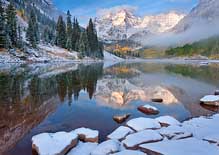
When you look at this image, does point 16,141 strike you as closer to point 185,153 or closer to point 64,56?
point 185,153

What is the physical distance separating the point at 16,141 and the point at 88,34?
4420 inches

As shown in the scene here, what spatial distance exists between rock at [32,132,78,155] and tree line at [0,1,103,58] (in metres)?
68.6

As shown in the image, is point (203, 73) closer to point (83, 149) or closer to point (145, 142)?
point (145, 142)

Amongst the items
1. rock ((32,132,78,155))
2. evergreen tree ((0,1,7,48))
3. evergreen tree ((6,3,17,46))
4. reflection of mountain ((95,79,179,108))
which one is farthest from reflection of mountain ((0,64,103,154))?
evergreen tree ((6,3,17,46))

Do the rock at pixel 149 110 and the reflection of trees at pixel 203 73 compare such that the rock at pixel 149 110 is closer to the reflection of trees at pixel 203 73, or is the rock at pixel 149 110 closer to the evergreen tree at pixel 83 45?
the reflection of trees at pixel 203 73

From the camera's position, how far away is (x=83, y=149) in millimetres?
10062

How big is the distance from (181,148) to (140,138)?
1.77 m

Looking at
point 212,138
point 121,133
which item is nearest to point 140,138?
point 121,133

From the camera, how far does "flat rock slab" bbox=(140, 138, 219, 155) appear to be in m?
9.06

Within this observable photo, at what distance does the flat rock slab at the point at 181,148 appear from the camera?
9.06 metres

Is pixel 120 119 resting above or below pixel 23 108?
below

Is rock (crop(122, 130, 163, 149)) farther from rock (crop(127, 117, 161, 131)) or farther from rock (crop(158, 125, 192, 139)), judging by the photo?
rock (crop(127, 117, 161, 131))

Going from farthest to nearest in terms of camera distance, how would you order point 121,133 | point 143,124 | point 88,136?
point 143,124
point 121,133
point 88,136

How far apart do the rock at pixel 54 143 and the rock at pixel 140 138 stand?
2171mm
